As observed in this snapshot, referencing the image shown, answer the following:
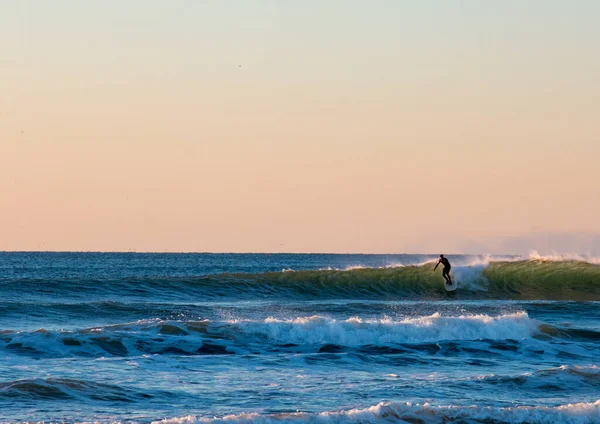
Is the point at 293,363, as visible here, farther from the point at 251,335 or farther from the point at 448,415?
the point at 448,415

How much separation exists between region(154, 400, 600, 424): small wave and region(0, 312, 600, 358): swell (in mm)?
6061

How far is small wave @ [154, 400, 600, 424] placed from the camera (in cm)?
1262

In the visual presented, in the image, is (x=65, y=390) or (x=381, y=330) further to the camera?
(x=381, y=330)

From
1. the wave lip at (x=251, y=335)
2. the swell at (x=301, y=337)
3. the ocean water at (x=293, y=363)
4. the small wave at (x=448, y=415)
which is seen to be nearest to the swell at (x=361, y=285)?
the ocean water at (x=293, y=363)

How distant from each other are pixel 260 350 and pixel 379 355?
2543 millimetres

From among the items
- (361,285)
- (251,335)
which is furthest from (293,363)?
(361,285)

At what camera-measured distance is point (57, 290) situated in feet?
116

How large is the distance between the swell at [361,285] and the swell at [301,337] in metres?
13.6

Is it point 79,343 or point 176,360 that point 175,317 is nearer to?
point 79,343

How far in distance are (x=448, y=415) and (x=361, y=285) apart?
2765cm

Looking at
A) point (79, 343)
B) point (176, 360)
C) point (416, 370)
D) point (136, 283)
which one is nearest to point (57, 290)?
point (136, 283)

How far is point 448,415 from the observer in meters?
13.1

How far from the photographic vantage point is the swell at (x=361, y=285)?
3644 centimetres

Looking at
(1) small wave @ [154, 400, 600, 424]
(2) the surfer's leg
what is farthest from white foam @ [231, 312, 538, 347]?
(2) the surfer's leg
